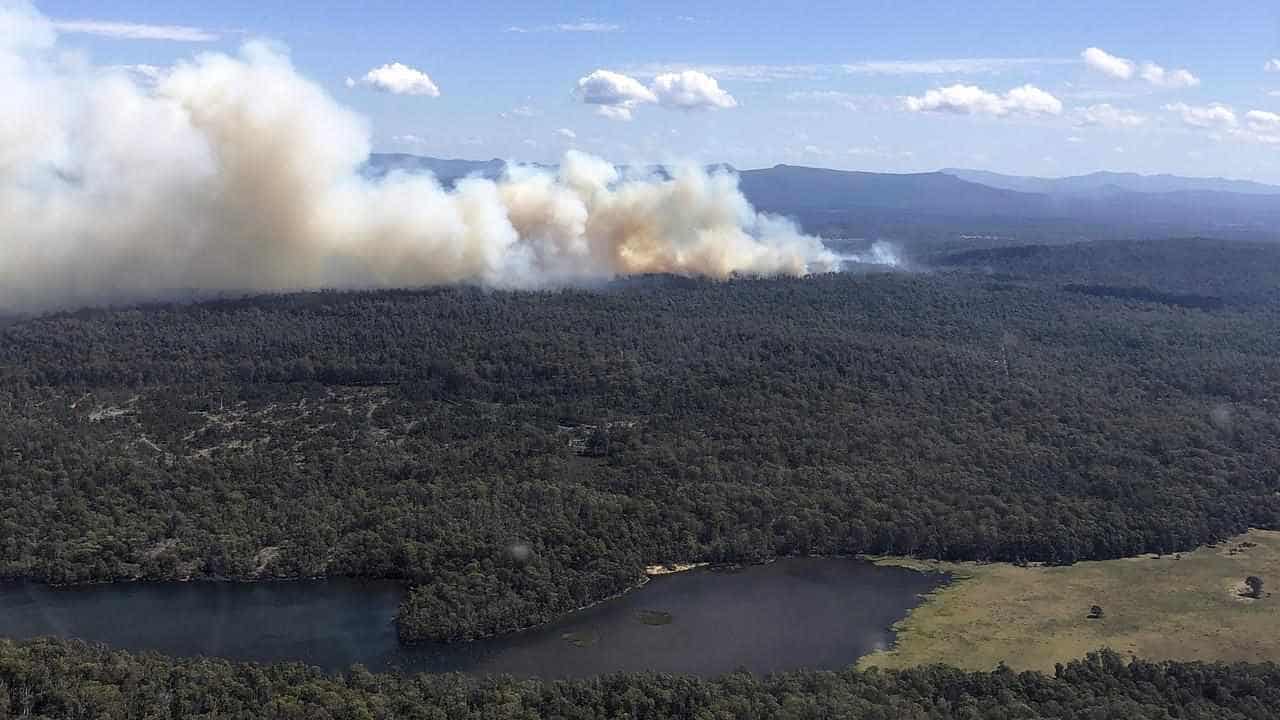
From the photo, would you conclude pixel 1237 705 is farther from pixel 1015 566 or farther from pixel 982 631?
pixel 1015 566

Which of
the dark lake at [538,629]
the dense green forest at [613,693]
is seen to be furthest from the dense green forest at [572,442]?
the dense green forest at [613,693]

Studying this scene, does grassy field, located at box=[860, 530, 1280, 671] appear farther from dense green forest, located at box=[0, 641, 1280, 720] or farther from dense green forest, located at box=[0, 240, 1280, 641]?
dense green forest, located at box=[0, 641, 1280, 720]

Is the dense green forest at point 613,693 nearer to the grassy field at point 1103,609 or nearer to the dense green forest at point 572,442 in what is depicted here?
the grassy field at point 1103,609

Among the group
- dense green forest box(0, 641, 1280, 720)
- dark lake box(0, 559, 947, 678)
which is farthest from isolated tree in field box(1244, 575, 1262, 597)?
dark lake box(0, 559, 947, 678)

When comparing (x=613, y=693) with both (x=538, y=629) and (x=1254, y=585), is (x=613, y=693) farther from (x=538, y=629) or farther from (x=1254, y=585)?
(x=1254, y=585)

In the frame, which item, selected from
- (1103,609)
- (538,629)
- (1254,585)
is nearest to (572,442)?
(538,629)

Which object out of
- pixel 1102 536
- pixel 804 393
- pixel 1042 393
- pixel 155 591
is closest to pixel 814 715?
pixel 1102 536
